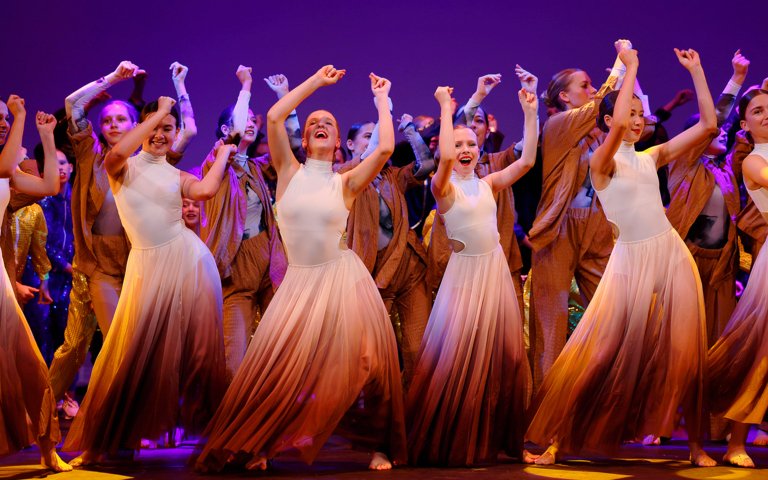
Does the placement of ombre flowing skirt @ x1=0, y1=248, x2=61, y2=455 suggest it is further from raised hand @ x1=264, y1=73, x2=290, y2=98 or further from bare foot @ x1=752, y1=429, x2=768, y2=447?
bare foot @ x1=752, y1=429, x2=768, y2=447

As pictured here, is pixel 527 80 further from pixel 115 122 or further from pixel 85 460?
pixel 85 460

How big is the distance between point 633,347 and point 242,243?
246 centimetres

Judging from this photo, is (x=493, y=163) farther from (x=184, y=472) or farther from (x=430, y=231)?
(x=184, y=472)

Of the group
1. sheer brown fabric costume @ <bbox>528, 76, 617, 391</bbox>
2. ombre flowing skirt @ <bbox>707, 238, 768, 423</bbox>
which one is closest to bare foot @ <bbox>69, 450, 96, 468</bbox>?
sheer brown fabric costume @ <bbox>528, 76, 617, 391</bbox>

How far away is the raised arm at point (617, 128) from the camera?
428cm

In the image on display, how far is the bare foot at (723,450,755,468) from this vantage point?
4.12m

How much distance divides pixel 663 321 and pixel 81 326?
10.7 ft

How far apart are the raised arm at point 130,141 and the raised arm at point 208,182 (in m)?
0.30

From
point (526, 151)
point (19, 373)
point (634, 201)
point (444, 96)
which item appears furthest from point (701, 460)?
point (19, 373)

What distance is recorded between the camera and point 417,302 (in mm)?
5629

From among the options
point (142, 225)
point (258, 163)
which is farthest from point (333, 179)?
point (258, 163)

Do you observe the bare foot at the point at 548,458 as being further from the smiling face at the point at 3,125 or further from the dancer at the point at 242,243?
the smiling face at the point at 3,125

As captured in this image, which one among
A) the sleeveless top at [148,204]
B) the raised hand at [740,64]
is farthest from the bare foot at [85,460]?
the raised hand at [740,64]

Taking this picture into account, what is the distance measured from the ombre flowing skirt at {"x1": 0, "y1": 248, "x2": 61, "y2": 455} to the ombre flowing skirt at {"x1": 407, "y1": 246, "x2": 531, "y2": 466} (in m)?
1.59
